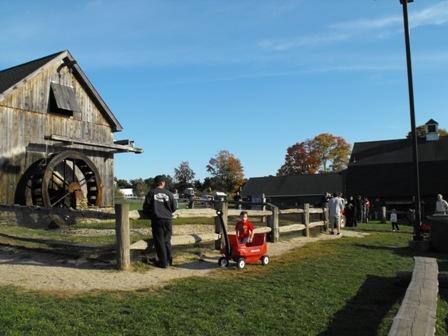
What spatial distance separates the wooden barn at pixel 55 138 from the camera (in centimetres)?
2019

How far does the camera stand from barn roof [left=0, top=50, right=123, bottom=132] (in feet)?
70.1

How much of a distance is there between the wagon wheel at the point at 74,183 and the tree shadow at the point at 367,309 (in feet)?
48.9

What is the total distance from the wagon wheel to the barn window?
186cm

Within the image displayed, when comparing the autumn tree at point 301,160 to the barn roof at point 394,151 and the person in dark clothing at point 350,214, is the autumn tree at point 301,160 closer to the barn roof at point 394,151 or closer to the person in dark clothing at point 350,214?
the barn roof at point 394,151

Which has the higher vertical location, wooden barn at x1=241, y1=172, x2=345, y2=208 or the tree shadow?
wooden barn at x1=241, y1=172, x2=345, y2=208

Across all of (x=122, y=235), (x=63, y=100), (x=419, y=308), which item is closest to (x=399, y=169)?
(x=63, y=100)

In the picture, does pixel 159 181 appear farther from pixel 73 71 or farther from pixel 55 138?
pixel 73 71

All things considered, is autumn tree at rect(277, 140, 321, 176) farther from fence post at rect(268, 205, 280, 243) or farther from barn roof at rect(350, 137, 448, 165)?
fence post at rect(268, 205, 280, 243)

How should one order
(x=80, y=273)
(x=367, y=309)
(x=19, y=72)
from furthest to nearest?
(x=19, y=72) → (x=80, y=273) → (x=367, y=309)

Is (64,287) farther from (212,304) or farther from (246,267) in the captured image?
(246,267)

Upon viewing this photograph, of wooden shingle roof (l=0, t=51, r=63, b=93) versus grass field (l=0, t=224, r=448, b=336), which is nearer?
grass field (l=0, t=224, r=448, b=336)

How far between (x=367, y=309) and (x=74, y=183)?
17517 mm

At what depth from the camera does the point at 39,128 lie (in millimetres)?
21344

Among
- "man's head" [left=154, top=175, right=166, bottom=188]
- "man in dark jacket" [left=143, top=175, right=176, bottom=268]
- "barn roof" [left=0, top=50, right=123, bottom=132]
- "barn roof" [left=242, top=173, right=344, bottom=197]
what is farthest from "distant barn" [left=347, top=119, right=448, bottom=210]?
"man in dark jacket" [left=143, top=175, right=176, bottom=268]
